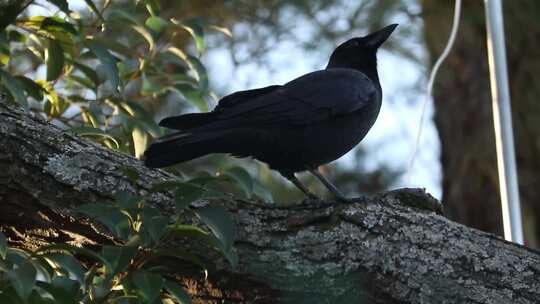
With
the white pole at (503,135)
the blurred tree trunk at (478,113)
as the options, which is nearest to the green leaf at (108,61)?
the white pole at (503,135)

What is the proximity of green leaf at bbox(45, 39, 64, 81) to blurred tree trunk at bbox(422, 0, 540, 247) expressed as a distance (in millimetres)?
3149

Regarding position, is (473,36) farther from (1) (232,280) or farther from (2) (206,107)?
(1) (232,280)

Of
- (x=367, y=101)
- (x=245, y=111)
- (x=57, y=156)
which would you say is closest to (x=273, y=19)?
(x=367, y=101)

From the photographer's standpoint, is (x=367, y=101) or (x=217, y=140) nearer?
(x=217, y=140)

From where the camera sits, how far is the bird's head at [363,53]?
4.50 m

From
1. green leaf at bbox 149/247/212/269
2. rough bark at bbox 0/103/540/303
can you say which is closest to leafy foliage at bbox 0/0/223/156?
rough bark at bbox 0/103/540/303

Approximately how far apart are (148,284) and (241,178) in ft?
2.73

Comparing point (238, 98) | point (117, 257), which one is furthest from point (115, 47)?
point (117, 257)

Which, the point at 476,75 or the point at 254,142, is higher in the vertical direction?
the point at 476,75

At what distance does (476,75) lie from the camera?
6266mm

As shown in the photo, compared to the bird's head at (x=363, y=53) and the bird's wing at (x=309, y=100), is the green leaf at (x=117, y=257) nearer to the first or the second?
the bird's wing at (x=309, y=100)

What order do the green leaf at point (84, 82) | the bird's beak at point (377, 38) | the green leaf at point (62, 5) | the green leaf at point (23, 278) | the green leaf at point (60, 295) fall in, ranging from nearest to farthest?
the green leaf at point (23, 278) → the green leaf at point (60, 295) → the green leaf at point (62, 5) → the green leaf at point (84, 82) → the bird's beak at point (377, 38)

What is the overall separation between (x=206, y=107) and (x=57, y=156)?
102 centimetres

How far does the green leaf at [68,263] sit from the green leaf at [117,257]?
7 centimetres
